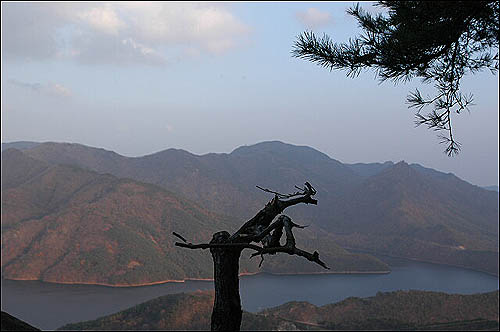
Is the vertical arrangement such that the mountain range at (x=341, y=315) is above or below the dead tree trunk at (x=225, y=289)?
below

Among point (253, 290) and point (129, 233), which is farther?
point (129, 233)

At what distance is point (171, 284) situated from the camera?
368ft

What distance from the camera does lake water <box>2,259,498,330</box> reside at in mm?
85188

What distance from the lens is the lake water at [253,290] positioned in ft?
279

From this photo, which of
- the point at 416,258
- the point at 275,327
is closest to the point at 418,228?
the point at 416,258

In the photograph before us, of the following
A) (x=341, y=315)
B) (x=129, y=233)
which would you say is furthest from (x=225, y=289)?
(x=129, y=233)

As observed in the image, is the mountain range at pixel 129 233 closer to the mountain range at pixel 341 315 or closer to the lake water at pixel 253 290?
the lake water at pixel 253 290

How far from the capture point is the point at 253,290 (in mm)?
103188

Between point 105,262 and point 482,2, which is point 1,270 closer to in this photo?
point 105,262

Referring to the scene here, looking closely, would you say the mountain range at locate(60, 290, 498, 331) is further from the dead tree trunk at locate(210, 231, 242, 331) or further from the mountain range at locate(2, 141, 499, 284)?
the dead tree trunk at locate(210, 231, 242, 331)

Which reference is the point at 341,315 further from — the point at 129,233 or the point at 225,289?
the point at 129,233

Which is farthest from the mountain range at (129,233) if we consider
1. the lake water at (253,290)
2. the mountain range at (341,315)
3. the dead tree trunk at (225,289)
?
the dead tree trunk at (225,289)

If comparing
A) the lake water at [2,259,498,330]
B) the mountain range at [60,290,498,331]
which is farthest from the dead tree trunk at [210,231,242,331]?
the lake water at [2,259,498,330]

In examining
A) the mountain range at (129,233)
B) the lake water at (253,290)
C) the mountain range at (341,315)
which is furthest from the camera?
the mountain range at (129,233)
